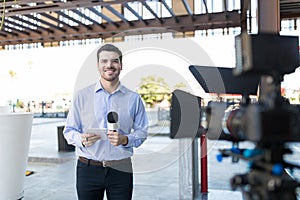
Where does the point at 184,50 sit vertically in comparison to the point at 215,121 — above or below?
above

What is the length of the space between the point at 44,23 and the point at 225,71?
5.27 meters

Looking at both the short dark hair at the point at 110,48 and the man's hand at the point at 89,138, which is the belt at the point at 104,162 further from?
the short dark hair at the point at 110,48

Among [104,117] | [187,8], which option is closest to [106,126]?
[104,117]

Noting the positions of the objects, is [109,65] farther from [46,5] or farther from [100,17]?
[100,17]

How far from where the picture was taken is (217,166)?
16.0ft

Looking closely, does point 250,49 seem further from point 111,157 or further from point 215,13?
point 215,13

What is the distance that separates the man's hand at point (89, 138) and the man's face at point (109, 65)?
302 millimetres

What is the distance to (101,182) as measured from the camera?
5.34 feet

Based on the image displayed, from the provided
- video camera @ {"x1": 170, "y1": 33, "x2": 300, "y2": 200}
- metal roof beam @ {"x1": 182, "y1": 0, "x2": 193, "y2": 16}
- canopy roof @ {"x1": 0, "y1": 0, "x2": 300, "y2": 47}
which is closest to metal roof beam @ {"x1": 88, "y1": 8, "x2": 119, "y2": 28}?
canopy roof @ {"x1": 0, "y1": 0, "x2": 300, "y2": 47}

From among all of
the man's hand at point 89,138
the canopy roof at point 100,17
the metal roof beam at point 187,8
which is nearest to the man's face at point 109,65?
the man's hand at point 89,138

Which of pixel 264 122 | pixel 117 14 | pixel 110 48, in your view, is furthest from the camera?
pixel 117 14

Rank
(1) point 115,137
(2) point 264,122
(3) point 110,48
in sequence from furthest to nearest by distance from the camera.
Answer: (3) point 110,48
(1) point 115,137
(2) point 264,122

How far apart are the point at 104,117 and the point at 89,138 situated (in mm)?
163

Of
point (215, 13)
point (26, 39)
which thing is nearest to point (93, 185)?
point (215, 13)
